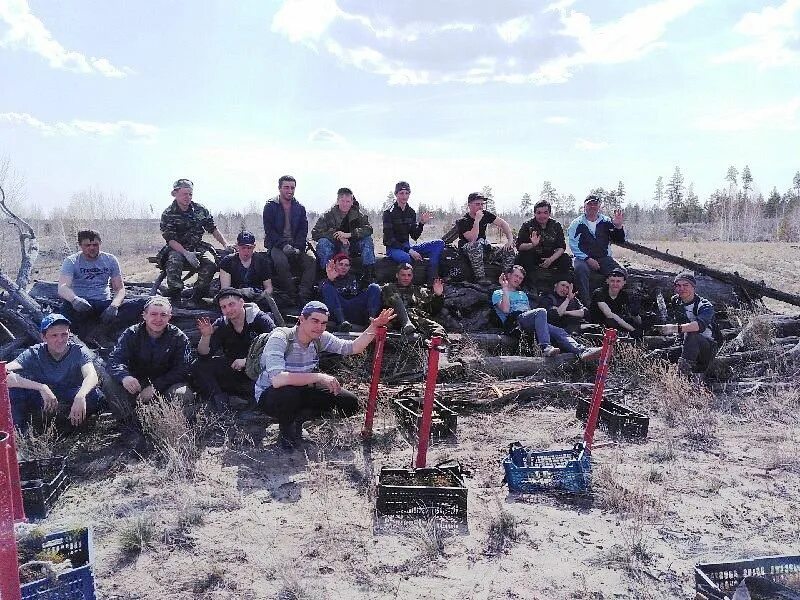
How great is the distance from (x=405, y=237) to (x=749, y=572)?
7.50 meters

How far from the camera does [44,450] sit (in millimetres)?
5406

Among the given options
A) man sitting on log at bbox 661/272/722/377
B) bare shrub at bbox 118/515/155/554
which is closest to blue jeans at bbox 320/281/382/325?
man sitting on log at bbox 661/272/722/377

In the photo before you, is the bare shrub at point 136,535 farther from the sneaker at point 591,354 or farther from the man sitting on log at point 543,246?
the man sitting on log at point 543,246

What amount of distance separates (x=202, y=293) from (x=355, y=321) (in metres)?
2.44

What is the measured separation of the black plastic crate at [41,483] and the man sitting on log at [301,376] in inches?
70.1

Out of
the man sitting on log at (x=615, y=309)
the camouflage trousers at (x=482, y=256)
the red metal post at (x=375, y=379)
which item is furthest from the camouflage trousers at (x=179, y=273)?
the man sitting on log at (x=615, y=309)

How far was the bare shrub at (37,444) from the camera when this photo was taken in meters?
5.32

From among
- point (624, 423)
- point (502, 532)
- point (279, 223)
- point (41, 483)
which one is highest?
point (279, 223)

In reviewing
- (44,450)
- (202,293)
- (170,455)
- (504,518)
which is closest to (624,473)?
(504,518)

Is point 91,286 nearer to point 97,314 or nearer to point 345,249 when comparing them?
point 97,314

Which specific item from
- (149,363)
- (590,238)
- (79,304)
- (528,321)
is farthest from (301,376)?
(590,238)

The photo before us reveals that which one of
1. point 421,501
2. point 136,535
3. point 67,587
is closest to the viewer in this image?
point 67,587

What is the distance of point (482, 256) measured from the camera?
10438 mm

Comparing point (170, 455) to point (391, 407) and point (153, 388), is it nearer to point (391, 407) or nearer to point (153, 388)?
point (153, 388)
